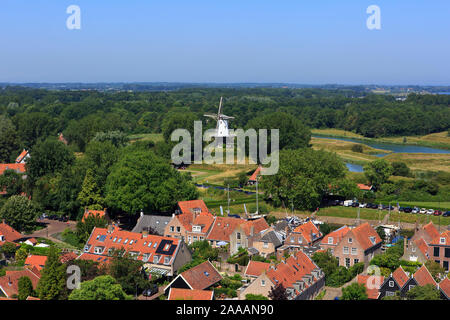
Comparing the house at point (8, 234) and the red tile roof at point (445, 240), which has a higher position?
the red tile roof at point (445, 240)

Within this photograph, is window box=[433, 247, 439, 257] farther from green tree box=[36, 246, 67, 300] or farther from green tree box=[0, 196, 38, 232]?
green tree box=[0, 196, 38, 232]

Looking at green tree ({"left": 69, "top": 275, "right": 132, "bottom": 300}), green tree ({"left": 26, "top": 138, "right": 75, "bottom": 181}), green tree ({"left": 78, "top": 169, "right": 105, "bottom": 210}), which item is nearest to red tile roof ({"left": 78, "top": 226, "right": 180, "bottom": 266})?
green tree ({"left": 69, "top": 275, "right": 132, "bottom": 300})

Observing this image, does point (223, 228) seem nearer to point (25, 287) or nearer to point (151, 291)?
point (151, 291)

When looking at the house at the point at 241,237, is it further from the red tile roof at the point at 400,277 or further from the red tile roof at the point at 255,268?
the red tile roof at the point at 400,277

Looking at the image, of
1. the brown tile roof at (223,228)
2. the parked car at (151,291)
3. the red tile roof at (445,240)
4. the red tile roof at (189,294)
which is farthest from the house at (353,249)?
the parked car at (151,291)

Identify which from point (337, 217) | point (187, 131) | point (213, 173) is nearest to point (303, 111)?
point (187, 131)
